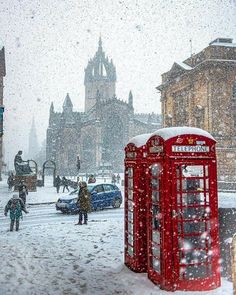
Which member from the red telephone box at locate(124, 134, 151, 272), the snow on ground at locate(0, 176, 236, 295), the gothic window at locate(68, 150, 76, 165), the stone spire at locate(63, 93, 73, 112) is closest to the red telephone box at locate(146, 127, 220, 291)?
the snow on ground at locate(0, 176, 236, 295)

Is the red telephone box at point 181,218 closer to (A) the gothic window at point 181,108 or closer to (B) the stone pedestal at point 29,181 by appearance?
(B) the stone pedestal at point 29,181

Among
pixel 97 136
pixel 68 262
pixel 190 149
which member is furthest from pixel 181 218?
pixel 97 136

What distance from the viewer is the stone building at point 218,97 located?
3381 centimetres

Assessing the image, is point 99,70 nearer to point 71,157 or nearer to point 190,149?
point 71,157

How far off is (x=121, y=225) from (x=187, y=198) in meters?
6.66

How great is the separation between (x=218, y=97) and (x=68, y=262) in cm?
3014

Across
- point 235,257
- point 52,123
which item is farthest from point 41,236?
point 52,123

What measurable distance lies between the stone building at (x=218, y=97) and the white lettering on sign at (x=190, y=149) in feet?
88.9

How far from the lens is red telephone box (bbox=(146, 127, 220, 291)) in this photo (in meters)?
6.07

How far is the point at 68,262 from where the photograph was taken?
26.7ft

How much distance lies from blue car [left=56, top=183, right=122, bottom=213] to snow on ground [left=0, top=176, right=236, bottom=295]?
2775mm

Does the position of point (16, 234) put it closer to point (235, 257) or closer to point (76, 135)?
point (235, 257)

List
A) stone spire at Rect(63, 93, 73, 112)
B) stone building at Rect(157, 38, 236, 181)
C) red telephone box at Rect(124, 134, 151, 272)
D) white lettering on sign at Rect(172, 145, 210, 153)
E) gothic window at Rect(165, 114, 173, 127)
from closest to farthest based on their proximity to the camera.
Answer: white lettering on sign at Rect(172, 145, 210, 153), red telephone box at Rect(124, 134, 151, 272), stone building at Rect(157, 38, 236, 181), gothic window at Rect(165, 114, 173, 127), stone spire at Rect(63, 93, 73, 112)

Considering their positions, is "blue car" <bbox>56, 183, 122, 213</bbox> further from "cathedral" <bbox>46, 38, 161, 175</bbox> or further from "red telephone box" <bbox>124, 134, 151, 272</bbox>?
"cathedral" <bbox>46, 38, 161, 175</bbox>
